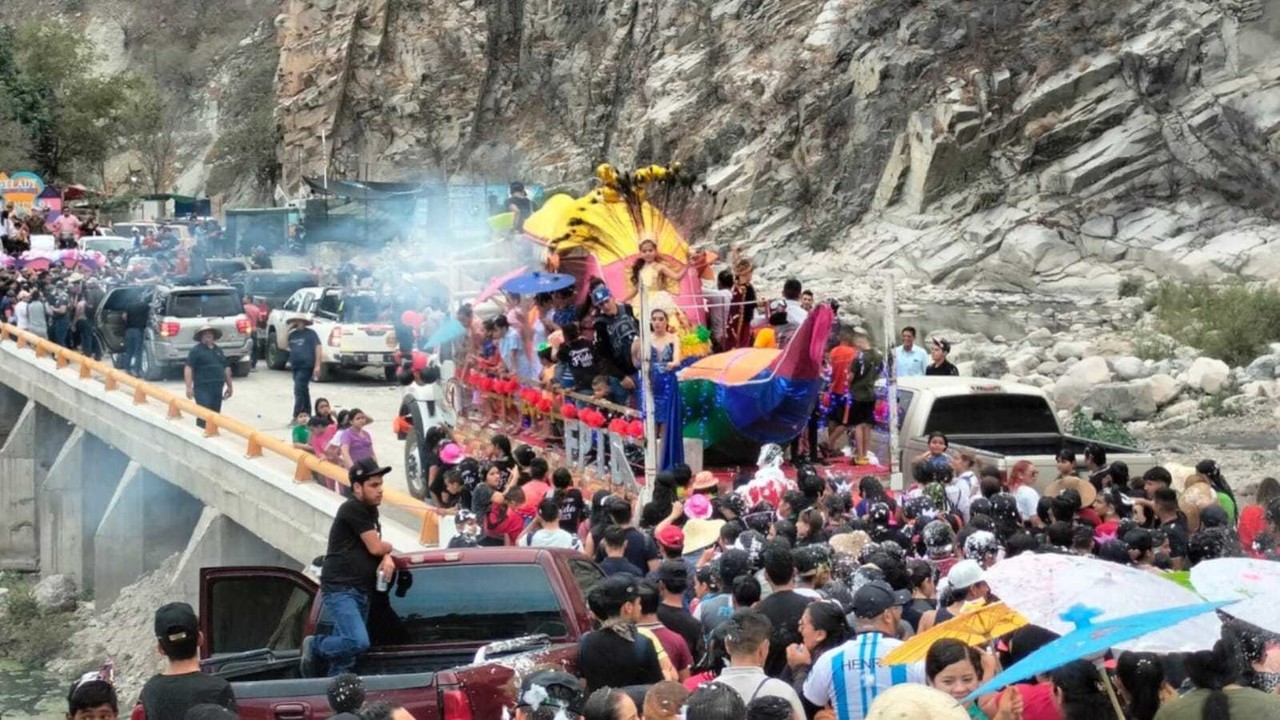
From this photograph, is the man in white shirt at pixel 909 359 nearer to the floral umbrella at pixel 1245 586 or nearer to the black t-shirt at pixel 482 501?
the black t-shirt at pixel 482 501

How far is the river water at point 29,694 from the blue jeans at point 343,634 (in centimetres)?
1290

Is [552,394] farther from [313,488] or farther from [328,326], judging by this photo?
[328,326]

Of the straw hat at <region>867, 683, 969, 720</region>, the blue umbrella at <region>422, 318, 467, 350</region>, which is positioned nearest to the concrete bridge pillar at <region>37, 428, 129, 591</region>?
the blue umbrella at <region>422, 318, 467, 350</region>

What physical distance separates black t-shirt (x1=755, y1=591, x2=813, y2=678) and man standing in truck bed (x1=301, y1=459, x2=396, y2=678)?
82.8 inches

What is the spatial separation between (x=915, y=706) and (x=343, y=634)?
4272 millimetres

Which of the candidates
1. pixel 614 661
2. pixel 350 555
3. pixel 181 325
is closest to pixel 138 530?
A: pixel 181 325

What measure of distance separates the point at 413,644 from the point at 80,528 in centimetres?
2051

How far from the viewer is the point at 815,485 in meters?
10.9

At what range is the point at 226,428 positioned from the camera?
65.8ft

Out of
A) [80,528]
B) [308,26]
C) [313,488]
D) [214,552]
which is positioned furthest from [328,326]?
[308,26]

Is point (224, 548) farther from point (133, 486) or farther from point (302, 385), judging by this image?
point (133, 486)

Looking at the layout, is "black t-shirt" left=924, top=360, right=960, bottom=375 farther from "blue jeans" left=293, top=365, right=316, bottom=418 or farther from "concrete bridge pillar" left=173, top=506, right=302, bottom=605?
"blue jeans" left=293, top=365, right=316, bottom=418

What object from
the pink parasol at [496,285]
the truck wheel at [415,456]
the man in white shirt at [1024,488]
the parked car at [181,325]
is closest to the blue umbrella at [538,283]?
the pink parasol at [496,285]

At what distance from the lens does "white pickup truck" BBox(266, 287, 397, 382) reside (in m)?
30.1
